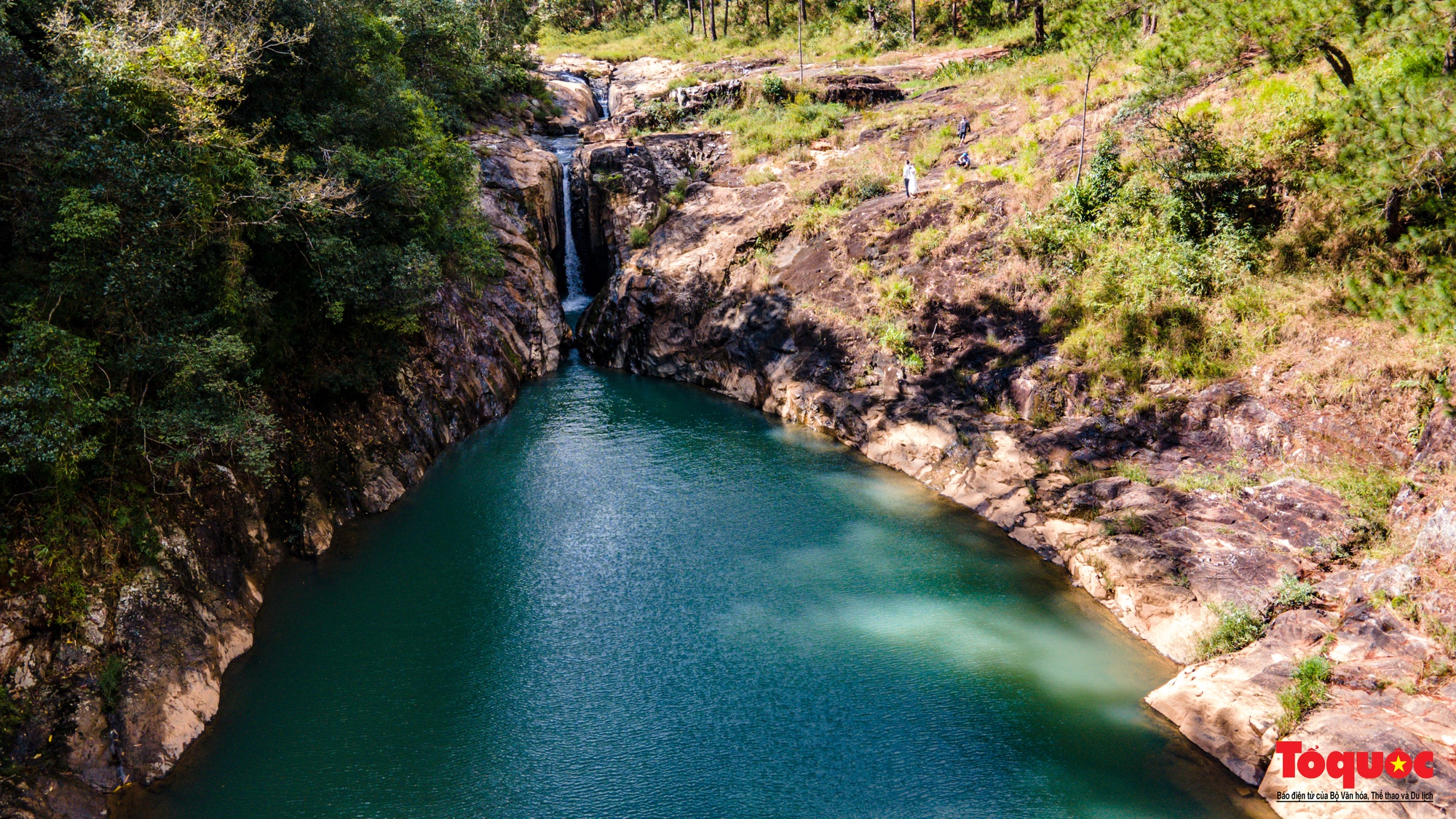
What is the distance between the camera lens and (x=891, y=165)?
32.9m

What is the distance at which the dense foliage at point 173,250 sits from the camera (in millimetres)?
12797

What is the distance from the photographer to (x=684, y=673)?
609 inches

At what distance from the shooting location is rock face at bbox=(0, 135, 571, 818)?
11852 millimetres

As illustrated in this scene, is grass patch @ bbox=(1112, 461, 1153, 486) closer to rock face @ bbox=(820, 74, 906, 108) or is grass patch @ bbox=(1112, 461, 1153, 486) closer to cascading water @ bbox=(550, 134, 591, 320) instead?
cascading water @ bbox=(550, 134, 591, 320)

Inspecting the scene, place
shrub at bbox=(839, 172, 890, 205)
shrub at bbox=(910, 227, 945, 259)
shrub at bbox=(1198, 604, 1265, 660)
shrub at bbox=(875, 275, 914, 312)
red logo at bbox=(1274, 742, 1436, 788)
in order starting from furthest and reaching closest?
shrub at bbox=(839, 172, 890, 205)
shrub at bbox=(910, 227, 945, 259)
shrub at bbox=(875, 275, 914, 312)
shrub at bbox=(1198, 604, 1265, 660)
red logo at bbox=(1274, 742, 1436, 788)

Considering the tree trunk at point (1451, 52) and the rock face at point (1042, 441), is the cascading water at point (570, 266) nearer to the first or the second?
the rock face at point (1042, 441)

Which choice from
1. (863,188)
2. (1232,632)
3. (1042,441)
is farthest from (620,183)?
(1232,632)

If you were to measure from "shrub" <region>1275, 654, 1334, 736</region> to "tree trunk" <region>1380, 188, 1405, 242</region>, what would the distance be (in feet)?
35.8

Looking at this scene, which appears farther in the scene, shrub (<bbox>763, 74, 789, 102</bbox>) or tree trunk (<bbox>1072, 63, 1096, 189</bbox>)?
shrub (<bbox>763, 74, 789, 102</bbox>)

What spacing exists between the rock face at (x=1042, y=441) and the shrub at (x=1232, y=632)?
21 centimetres

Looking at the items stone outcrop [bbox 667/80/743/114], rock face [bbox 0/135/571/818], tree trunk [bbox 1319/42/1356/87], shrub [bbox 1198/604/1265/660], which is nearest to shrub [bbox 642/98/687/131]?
stone outcrop [bbox 667/80/743/114]

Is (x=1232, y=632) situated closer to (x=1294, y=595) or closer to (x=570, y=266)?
(x=1294, y=595)

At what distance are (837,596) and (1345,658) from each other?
9.19 metres

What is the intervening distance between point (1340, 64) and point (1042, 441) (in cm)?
1102
